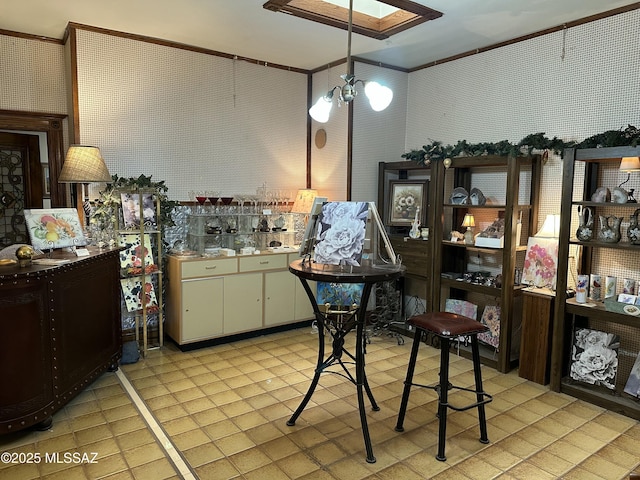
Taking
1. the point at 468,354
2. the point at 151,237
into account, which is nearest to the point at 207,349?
the point at 151,237

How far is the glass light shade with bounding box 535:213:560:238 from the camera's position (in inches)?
145

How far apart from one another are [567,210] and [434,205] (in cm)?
122

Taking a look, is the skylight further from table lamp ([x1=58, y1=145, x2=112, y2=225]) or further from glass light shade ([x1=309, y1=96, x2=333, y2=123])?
table lamp ([x1=58, y1=145, x2=112, y2=225])

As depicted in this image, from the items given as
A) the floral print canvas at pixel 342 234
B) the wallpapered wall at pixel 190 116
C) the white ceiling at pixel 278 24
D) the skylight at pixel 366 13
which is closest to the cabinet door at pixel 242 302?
the wallpapered wall at pixel 190 116

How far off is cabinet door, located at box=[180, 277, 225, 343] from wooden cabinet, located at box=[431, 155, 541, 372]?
2.07 meters

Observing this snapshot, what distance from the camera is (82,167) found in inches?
142

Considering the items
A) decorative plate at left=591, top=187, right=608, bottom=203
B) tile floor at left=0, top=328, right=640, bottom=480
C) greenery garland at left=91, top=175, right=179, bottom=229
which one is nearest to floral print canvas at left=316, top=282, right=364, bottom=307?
tile floor at left=0, top=328, right=640, bottom=480

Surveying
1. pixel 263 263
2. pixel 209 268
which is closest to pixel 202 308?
pixel 209 268

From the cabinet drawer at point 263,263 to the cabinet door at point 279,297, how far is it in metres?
0.08

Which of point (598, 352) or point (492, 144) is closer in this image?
point (598, 352)

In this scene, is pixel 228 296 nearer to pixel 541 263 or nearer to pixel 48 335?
pixel 48 335

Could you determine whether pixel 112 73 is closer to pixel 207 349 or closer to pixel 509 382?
pixel 207 349

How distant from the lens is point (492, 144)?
157 inches

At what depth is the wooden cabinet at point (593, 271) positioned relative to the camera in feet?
10.7
